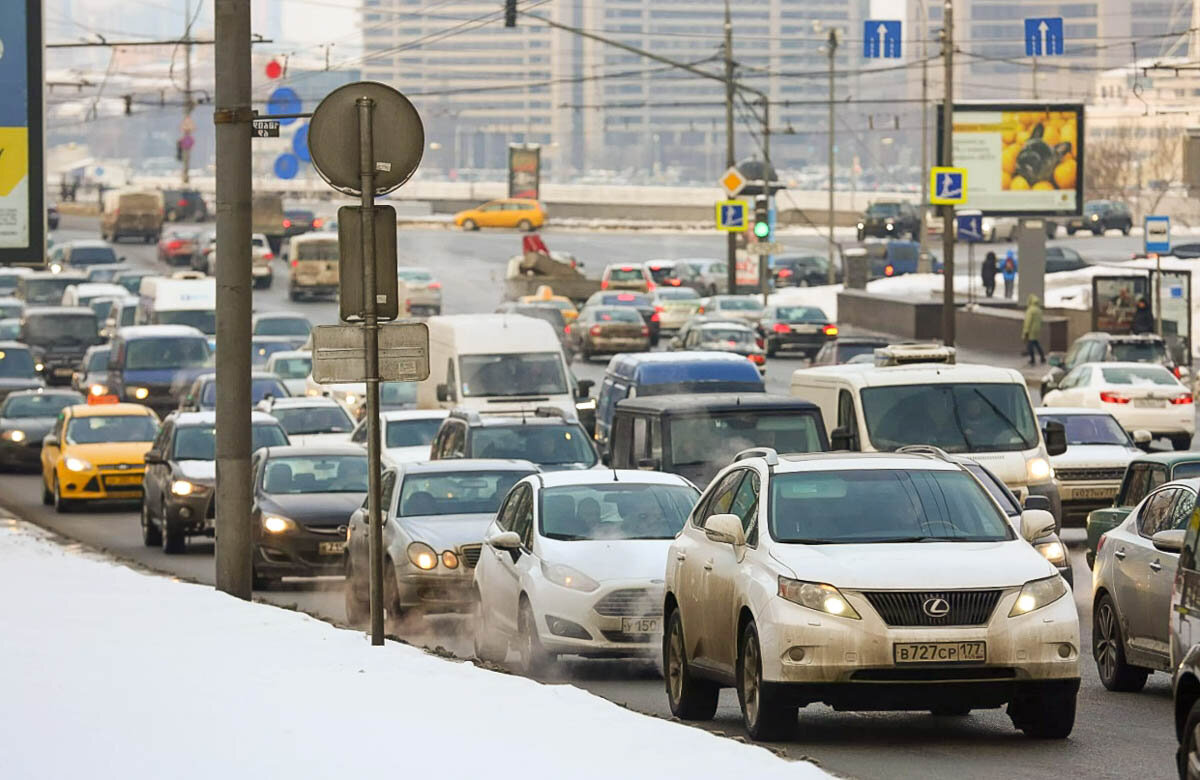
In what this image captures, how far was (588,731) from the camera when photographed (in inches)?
401

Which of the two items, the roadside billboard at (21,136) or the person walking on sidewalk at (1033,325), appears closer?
the roadside billboard at (21,136)

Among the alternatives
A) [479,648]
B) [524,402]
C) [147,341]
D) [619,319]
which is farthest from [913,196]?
[479,648]

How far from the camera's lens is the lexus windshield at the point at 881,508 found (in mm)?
11984

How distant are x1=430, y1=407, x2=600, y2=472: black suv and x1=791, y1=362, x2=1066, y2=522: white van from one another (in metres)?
2.93

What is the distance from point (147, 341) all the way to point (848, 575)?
35461 mm

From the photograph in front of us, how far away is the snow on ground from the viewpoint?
911 centimetres

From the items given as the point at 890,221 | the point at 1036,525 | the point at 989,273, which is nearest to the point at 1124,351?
the point at 1036,525

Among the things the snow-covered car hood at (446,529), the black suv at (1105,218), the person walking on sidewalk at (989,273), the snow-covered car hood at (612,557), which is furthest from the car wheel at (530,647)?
the black suv at (1105,218)

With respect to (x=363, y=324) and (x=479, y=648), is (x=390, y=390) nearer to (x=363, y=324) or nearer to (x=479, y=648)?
(x=479, y=648)

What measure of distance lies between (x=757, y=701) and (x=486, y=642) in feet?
16.8

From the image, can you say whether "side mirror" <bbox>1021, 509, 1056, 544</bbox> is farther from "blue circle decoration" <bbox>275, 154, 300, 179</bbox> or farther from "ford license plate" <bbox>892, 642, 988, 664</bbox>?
"blue circle decoration" <bbox>275, 154, 300, 179</bbox>

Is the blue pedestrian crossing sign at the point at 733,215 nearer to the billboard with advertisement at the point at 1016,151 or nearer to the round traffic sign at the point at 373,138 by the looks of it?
the billboard with advertisement at the point at 1016,151

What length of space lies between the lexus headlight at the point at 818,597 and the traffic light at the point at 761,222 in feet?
173

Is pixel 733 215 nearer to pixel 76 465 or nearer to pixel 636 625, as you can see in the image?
pixel 76 465
